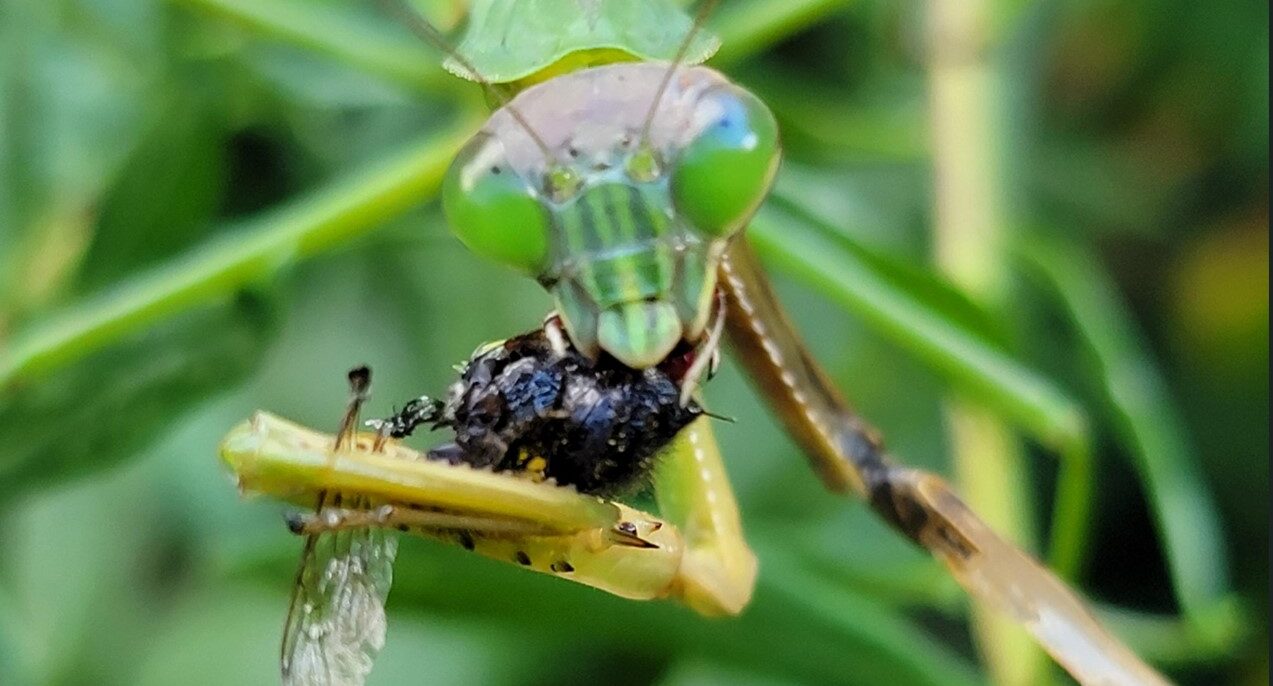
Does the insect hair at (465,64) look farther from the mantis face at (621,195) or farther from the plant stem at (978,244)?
the plant stem at (978,244)

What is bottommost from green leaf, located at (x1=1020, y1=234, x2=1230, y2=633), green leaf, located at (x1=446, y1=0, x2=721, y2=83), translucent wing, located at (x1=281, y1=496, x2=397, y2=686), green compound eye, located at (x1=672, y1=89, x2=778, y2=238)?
green leaf, located at (x1=1020, y1=234, x2=1230, y2=633)

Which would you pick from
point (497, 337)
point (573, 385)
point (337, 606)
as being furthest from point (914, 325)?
point (337, 606)

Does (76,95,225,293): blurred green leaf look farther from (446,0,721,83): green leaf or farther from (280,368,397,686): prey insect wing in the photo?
(280,368,397,686): prey insect wing

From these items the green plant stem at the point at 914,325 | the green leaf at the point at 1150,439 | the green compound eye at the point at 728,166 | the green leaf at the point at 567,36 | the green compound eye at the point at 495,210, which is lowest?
the green leaf at the point at 1150,439

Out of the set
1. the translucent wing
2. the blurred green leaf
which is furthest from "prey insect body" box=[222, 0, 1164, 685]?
the blurred green leaf

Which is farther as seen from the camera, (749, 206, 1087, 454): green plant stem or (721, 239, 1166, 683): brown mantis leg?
(749, 206, 1087, 454): green plant stem

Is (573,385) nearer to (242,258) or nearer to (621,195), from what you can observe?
(621,195)

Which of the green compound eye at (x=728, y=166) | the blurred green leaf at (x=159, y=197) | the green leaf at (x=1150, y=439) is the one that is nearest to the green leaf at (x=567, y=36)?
the green compound eye at (x=728, y=166)

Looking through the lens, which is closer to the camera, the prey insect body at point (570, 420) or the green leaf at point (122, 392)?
the prey insect body at point (570, 420)
